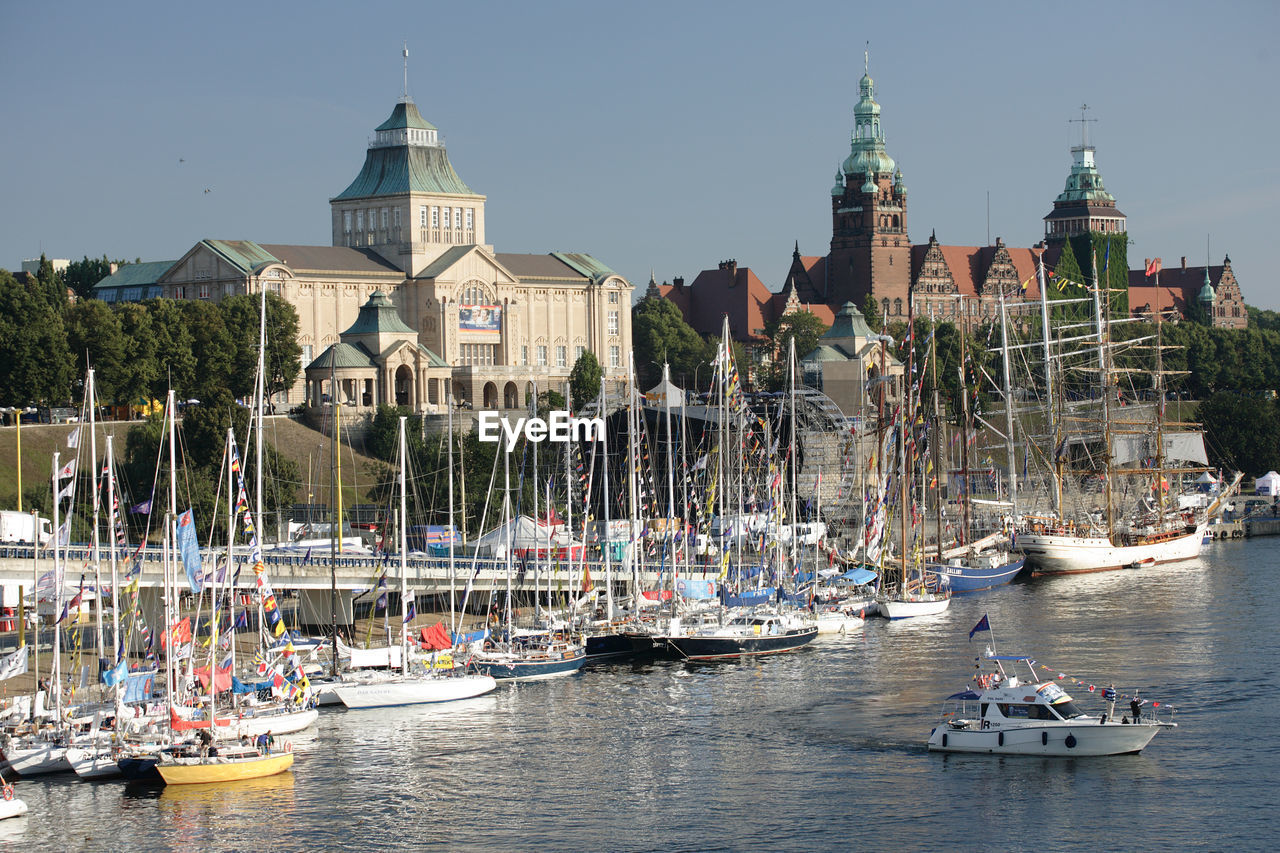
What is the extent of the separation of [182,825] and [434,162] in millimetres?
125332

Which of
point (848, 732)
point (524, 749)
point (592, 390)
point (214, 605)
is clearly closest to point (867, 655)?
point (848, 732)

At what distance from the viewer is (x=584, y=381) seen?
156 metres

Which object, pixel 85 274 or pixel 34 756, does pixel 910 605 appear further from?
pixel 85 274

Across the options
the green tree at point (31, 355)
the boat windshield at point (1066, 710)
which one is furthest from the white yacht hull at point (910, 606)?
A: the green tree at point (31, 355)

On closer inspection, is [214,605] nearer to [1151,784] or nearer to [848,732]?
[848,732]

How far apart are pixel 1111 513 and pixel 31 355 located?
71239 mm

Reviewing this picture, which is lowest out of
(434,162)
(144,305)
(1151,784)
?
(1151,784)

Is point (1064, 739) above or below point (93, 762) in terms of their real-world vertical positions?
below

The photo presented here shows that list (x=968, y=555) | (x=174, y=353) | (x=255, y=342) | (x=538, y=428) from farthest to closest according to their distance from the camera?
(x=255, y=342) < (x=174, y=353) < (x=538, y=428) < (x=968, y=555)

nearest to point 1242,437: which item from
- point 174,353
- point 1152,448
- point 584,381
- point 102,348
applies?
point 1152,448

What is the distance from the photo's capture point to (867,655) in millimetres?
80875

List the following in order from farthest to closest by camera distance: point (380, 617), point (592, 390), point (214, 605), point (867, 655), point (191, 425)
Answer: point (592, 390) < point (191, 425) < point (380, 617) < point (867, 655) < point (214, 605)

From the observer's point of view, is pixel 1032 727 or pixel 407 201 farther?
pixel 407 201

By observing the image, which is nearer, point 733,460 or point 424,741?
point 424,741
